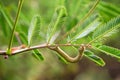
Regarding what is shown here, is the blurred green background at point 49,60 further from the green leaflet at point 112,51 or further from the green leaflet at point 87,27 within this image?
the green leaflet at point 112,51

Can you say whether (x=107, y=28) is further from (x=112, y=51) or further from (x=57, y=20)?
(x=57, y=20)

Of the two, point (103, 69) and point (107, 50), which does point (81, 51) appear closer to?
point (107, 50)

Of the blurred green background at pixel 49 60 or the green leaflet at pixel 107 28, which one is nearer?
the green leaflet at pixel 107 28

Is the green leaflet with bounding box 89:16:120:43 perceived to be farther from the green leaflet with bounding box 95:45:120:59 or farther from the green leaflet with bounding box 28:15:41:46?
the green leaflet with bounding box 28:15:41:46

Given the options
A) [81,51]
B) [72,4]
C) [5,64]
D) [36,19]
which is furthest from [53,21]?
[5,64]

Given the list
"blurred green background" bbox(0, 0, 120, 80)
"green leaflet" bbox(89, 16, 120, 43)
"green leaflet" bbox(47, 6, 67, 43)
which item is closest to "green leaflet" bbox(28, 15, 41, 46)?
"green leaflet" bbox(47, 6, 67, 43)

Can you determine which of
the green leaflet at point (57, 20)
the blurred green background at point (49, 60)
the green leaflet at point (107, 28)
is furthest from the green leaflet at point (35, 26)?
the blurred green background at point (49, 60)
